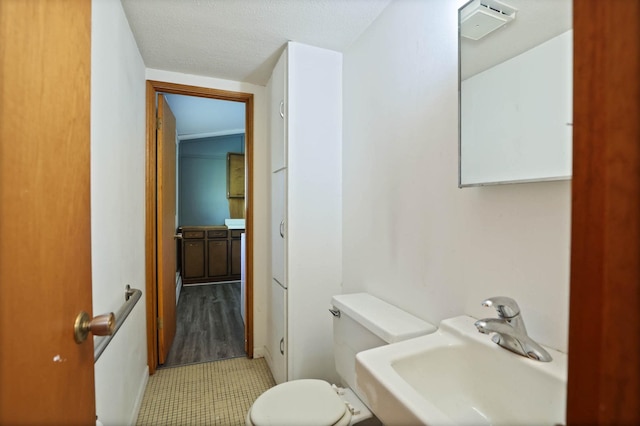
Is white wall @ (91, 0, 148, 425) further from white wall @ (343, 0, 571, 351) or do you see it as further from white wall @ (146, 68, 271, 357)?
white wall @ (343, 0, 571, 351)

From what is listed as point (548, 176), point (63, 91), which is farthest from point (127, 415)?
point (548, 176)

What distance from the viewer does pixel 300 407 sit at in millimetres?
1191

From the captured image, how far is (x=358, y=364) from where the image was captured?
0.80 metres

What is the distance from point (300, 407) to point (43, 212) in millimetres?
1123

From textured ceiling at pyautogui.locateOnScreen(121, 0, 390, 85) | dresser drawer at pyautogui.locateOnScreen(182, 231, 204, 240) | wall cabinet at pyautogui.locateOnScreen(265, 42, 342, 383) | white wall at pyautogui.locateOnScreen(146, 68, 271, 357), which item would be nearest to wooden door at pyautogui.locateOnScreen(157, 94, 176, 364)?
textured ceiling at pyautogui.locateOnScreen(121, 0, 390, 85)

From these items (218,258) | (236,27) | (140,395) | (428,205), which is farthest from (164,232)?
(218,258)

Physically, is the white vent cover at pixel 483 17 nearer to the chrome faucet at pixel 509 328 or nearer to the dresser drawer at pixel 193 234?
the chrome faucet at pixel 509 328

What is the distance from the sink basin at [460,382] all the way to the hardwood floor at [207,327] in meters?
2.04

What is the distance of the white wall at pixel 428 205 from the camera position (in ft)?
2.68

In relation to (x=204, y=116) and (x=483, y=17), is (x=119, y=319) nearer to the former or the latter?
(x=483, y=17)

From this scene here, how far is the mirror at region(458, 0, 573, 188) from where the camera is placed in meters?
0.77

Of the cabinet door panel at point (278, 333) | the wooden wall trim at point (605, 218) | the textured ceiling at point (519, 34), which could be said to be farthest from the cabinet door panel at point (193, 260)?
the wooden wall trim at point (605, 218)

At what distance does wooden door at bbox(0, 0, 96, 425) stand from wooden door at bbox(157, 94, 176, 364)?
1763 mm

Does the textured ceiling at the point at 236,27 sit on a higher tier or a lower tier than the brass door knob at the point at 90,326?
higher
